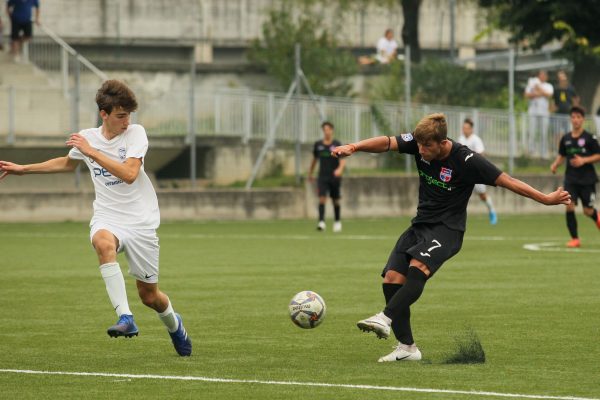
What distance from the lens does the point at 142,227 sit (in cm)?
1012

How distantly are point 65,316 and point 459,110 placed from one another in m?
21.1

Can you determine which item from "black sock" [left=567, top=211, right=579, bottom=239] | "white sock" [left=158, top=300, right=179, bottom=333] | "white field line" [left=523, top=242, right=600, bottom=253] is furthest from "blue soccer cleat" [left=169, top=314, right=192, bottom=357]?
"black sock" [left=567, top=211, right=579, bottom=239]

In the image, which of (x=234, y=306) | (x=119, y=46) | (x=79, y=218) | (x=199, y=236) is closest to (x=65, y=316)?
(x=234, y=306)

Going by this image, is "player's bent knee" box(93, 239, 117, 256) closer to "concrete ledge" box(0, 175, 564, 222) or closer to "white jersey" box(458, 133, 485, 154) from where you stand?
"concrete ledge" box(0, 175, 564, 222)

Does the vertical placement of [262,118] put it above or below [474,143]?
above

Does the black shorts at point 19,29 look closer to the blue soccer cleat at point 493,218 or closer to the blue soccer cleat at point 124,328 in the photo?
the blue soccer cleat at point 493,218

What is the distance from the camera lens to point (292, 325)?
12.5 meters

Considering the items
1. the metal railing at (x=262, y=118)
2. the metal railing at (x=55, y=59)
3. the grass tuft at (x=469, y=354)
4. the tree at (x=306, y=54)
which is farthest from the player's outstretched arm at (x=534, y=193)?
the tree at (x=306, y=54)

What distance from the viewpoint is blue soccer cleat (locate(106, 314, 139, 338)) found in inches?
377

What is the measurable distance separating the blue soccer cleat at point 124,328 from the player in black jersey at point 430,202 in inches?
65.9

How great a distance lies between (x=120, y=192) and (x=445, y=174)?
2.27 metres

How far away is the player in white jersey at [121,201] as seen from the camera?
9.95 metres

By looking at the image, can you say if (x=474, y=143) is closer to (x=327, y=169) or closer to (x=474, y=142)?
(x=474, y=142)

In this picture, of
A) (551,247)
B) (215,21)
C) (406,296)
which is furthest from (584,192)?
(215,21)
